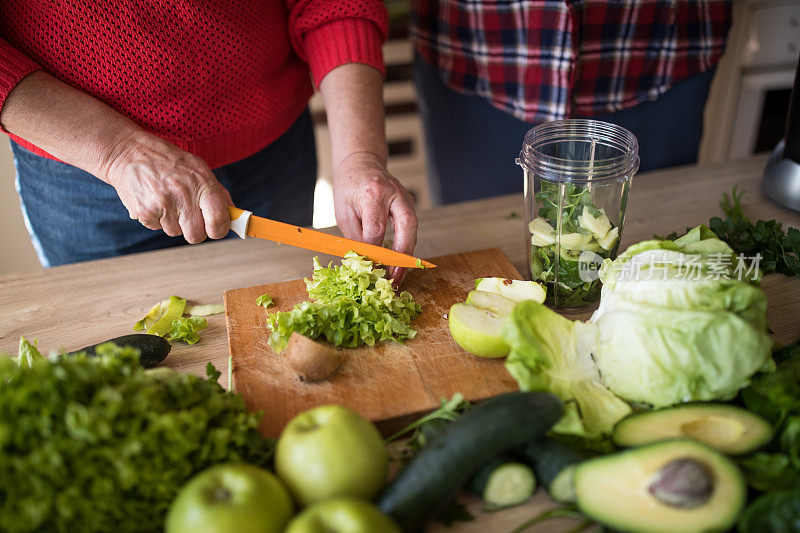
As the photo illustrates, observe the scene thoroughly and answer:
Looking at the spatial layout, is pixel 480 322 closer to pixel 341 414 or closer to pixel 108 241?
pixel 341 414

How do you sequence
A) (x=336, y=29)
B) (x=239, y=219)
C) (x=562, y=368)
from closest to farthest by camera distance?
(x=562, y=368) < (x=239, y=219) < (x=336, y=29)

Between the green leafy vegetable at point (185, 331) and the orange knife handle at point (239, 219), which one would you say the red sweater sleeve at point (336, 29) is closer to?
the orange knife handle at point (239, 219)

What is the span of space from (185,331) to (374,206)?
57 cm

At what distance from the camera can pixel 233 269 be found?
5.82 ft

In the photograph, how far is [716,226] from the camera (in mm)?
1646

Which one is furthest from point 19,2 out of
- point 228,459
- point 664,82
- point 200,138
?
point 664,82

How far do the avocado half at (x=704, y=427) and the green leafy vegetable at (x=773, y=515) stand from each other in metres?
0.11

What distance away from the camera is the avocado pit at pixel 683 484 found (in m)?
0.85

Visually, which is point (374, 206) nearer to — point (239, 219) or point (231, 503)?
point (239, 219)

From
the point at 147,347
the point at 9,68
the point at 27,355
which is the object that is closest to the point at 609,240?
the point at 147,347

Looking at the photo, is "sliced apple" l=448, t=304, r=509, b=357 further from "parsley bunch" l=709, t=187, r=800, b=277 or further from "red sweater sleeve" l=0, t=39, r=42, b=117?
"red sweater sleeve" l=0, t=39, r=42, b=117

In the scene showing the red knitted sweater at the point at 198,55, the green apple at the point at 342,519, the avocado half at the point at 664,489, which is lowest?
the avocado half at the point at 664,489

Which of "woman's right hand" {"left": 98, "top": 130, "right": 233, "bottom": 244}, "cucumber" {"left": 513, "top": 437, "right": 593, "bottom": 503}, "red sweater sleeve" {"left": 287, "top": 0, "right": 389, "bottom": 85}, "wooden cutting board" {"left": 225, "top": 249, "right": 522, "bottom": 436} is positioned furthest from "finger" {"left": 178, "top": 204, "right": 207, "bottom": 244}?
"cucumber" {"left": 513, "top": 437, "right": 593, "bottom": 503}

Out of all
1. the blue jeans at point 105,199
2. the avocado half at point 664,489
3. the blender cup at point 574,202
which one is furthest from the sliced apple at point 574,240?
the blue jeans at point 105,199
